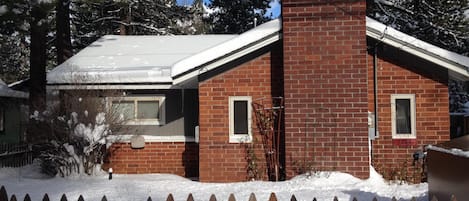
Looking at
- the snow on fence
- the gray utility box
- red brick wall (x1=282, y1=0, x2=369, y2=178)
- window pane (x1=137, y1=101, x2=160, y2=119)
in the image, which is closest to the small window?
the snow on fence

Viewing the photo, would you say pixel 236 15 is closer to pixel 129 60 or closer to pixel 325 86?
pixel 129 60

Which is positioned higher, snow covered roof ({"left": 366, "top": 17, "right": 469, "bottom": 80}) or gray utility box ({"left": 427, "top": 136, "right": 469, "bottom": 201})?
snow covered roof ({"left": 366, "top": 17, "right": 469, "bottom": 80})

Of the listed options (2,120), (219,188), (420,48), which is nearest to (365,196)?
(219,188)

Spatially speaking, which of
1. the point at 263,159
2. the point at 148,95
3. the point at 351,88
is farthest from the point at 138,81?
the point at 351,88

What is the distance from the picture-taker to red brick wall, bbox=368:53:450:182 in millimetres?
12227

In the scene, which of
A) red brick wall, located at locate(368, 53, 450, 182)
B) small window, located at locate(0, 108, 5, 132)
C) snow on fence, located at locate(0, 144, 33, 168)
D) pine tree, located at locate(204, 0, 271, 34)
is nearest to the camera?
red brick wall, located at locate(368, 53, 450, 182)

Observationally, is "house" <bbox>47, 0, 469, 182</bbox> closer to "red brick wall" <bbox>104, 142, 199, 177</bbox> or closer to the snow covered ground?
"red brick wall" <bbox>104, 142, 199, 177</bbox>

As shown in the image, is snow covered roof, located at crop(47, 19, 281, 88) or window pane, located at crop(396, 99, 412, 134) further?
window pane, located at crop(396, 99, 412, 134)

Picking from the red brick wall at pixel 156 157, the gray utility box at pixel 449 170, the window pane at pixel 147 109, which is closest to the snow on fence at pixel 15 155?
the red brick wall at pixel 156 157

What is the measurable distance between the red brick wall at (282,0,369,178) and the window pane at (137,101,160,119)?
14.5 feet

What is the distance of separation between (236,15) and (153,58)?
62.8 feet

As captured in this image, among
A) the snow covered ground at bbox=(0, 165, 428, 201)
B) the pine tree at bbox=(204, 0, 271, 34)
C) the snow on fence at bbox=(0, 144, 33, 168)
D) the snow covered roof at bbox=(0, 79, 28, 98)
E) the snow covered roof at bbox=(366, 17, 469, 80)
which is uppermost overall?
the pine tree at bbox=(204, 0, 271, 34)

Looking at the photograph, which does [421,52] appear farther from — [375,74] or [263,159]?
[263,159]

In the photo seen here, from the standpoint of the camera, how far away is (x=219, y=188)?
1066 cm
